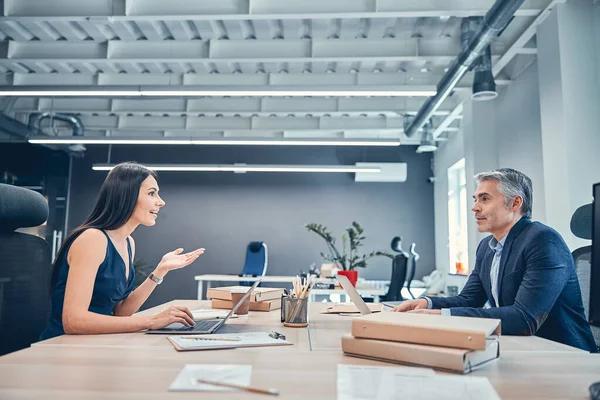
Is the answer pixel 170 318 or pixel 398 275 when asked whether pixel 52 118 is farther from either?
pixel 170 318

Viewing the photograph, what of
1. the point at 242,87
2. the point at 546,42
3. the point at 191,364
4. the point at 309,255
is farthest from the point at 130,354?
the point at 309,255

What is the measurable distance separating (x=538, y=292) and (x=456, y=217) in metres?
7.08

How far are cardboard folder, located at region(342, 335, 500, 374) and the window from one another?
24.3ft

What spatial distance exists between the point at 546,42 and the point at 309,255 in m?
5.91

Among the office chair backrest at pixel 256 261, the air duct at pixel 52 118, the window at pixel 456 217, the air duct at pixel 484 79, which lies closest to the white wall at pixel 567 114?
the air duct at pixel 484 79

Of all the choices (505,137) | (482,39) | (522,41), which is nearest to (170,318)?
(482,39)

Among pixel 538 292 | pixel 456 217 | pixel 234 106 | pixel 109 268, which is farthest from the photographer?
pixel 456 217

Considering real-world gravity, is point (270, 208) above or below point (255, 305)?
above

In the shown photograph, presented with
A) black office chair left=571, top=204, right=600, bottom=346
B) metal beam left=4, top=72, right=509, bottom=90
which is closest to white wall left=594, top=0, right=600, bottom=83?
metal beam left=4, top=72, right=509, bottom=90

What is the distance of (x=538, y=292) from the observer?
1.70m

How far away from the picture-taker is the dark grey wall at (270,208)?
366 inches

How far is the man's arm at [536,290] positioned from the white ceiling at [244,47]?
10.1 ft

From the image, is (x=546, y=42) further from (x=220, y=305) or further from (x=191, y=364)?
(x=191, y=364)

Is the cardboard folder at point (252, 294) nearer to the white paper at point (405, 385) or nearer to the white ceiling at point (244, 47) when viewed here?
the white paper at point (405, 385)
